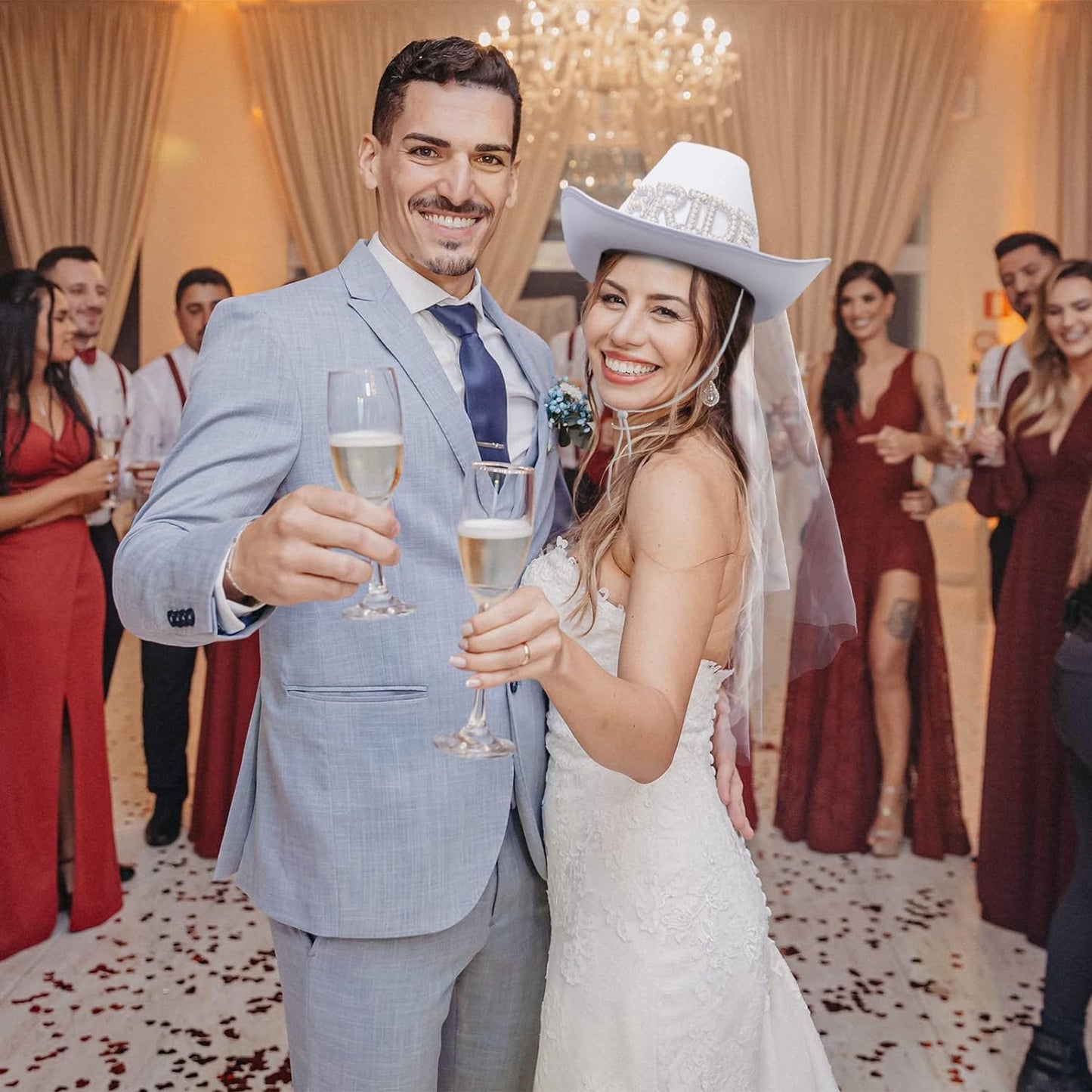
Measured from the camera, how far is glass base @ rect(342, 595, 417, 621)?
44.6 inches

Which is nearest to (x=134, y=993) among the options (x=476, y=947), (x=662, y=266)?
(x=476, y=947)

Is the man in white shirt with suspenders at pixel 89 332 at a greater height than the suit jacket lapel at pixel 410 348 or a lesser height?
greater

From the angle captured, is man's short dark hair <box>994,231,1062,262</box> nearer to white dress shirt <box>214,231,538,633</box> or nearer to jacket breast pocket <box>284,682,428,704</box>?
white dress shirt <box>214,231,538,633</box>

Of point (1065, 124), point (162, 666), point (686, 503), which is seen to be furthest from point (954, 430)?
point (1065, 124)

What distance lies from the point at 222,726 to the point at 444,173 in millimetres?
2564

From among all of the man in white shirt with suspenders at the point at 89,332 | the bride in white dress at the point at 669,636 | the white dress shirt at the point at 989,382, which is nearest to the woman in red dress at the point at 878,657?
the white dress shirt at the point at 989,382

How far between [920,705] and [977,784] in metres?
0.94

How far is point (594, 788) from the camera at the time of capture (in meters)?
1.63

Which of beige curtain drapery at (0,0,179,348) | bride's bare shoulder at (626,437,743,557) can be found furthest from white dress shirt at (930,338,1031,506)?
beige curtain drapery at (0,0,179,348)

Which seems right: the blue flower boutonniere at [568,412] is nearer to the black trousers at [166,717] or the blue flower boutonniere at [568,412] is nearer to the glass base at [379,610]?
the glass base at [379,610]

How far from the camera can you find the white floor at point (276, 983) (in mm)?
2654

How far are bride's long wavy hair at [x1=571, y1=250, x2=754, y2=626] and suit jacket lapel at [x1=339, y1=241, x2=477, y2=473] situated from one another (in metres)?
0.21

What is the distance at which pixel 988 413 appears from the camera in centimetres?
345

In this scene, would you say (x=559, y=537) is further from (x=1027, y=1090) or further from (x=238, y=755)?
(x=238, y=755)
